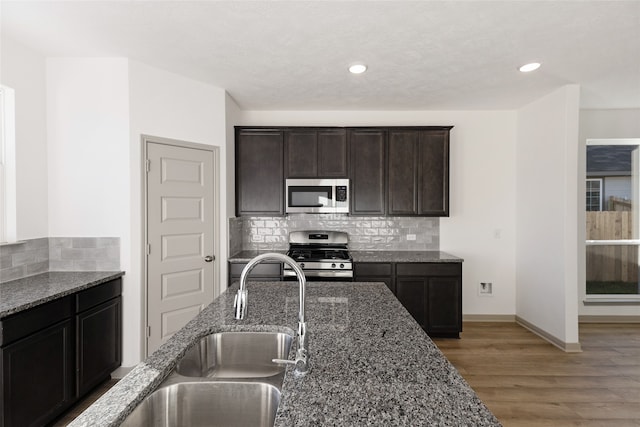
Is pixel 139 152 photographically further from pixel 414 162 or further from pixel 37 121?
pixel 414 162

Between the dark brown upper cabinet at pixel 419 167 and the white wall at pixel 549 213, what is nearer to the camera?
the white wall at pixel 549 213

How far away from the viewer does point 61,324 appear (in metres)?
2.21

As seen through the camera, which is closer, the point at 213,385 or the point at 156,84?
the point at 213,385

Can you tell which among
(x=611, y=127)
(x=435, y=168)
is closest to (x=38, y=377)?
(x=435, y=168)

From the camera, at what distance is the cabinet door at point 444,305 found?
367 centimetres

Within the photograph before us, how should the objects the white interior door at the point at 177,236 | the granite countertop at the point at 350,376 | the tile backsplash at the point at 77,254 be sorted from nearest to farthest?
the granite countertop at the point at 350,376 < the tile backsplash at the point at 77,254 < the white interior door at the point at 177,236

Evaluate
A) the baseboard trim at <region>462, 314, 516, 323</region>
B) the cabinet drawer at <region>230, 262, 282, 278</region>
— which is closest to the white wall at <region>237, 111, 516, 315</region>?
the baseboard trim at <region>462, 314, 516, 323</region>

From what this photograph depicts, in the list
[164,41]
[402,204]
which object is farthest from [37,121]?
[402,204]

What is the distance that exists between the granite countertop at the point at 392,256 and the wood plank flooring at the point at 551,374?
0.94 meters

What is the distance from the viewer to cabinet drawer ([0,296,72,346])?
1.84 metres

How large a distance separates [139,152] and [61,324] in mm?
1495

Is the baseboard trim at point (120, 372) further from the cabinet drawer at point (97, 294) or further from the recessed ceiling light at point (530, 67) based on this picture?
the recessed ceiling light at point (530, 67)

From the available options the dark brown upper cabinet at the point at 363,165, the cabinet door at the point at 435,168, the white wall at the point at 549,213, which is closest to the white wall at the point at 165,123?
the dark brown upper cabinet at the point at 363,165

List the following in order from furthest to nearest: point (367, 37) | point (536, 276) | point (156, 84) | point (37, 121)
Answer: point (536, 276) → point (156, 84) → point (37, 121) → point (367, 37)
